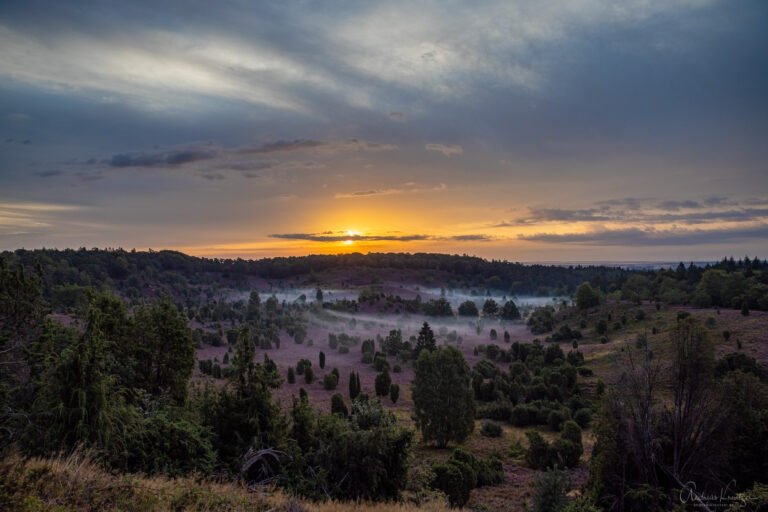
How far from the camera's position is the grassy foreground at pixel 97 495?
8.74 metres

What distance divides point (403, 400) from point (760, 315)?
63.1 m

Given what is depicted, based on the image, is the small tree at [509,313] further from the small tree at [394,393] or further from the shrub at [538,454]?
the shrub at [538,454]

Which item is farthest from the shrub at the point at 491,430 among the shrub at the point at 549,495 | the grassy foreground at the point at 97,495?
the grassy foreground at the point at 97,495

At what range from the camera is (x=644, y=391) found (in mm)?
25641

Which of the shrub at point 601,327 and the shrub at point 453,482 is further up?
the shrub at point 601,327

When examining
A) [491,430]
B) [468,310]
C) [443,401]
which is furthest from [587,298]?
[443,401]

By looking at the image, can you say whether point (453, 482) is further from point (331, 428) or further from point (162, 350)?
point (162, 350)

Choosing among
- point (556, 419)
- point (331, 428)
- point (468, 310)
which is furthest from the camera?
point (468, 310)

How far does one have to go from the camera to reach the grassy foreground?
8742 mm

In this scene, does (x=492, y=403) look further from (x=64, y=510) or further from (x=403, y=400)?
(x=64, y=510)

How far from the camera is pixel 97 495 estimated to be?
9430 mm

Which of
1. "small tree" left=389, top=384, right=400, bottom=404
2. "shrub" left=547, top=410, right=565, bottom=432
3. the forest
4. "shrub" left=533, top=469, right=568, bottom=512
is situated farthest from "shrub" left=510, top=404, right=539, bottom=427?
"shrub" left=533, top=469, right=568, bottom=512

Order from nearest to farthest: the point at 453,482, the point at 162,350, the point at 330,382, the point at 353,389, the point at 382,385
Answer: the point at 162,350 < the point at 453,482 < the point at 353,389 < the point at 382,385 < the point at 330,382

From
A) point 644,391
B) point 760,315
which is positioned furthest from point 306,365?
point 760,315
